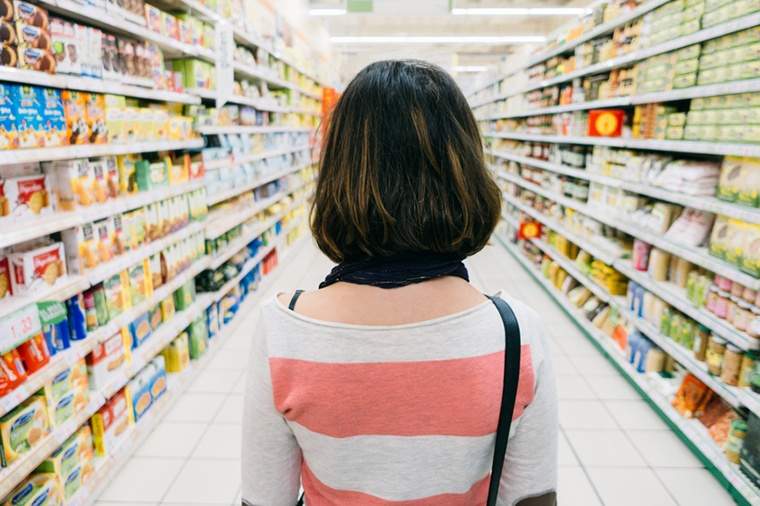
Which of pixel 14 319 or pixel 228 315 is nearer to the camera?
pixel 14 319

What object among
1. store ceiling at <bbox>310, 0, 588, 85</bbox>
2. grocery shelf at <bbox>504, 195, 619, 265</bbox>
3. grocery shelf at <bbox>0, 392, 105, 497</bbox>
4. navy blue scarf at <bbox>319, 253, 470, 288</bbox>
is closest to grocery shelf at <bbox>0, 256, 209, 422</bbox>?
grocery shelf at <bbox>0, 392, 105, 497</bbox>

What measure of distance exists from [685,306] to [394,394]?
2780 millimetres

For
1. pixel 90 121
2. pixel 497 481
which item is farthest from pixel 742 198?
pixel 90 121

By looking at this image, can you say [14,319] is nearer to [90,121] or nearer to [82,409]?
[82,409]

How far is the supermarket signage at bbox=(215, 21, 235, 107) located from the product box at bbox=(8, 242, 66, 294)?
1948 mm

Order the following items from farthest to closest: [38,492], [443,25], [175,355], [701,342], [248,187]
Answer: [443,25] < [248,187] < [175,355] < [701,342] < [38,492]

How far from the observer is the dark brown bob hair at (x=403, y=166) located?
832 mm

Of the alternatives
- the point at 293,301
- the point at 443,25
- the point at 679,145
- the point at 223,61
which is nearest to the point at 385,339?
the point at 293,301

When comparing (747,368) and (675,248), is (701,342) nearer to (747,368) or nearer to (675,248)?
(747,368)

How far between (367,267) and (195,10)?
11.4 feet

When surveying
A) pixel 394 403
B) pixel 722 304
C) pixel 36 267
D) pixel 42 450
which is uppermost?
pixel 394 403

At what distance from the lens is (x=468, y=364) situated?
0.82 m

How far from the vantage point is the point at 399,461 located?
2.83 ft

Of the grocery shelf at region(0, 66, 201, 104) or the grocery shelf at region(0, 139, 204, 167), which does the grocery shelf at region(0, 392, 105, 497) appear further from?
the grocery shelf at region(0, 66, 201, 104)
